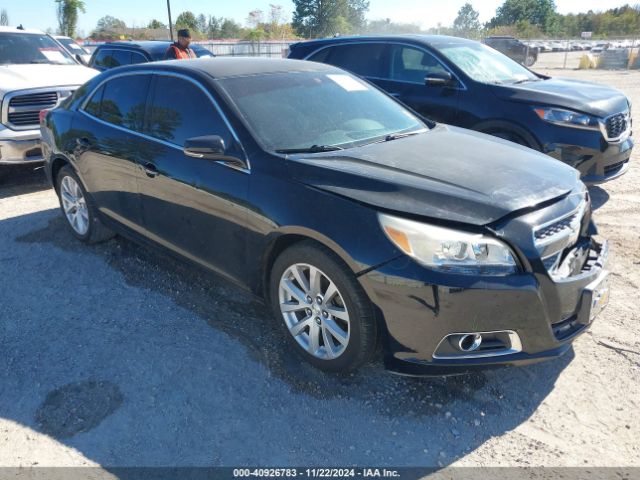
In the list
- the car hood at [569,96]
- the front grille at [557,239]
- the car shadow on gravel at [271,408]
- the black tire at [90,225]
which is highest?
the car hood at [569,96]

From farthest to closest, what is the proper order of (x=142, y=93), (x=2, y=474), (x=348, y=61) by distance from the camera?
(x=348, y=61) → (x=142, y=93) → (x=2, y=474)

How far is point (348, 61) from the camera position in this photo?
698 centimetres

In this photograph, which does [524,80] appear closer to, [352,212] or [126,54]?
[352,212]

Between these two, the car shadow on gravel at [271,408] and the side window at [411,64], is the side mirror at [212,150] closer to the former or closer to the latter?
the car shadow on gravel at [271,408]

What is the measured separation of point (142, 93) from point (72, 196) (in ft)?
5.10

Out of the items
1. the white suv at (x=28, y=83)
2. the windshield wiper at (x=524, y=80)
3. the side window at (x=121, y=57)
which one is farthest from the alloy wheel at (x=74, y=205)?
the side window at (x=121, y=57)

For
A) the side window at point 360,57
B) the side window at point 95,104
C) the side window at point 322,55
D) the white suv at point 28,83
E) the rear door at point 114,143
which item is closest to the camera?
the rear door at point 114,143

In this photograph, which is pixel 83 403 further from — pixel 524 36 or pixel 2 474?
pixel 524 36

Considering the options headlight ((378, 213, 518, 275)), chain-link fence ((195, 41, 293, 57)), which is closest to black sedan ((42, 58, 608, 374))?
headlight ((378, 213, 518, 275))

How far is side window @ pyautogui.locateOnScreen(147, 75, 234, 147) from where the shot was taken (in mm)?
3377

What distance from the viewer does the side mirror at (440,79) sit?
5949mm

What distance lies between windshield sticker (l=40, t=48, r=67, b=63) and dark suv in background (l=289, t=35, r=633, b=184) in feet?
13.8

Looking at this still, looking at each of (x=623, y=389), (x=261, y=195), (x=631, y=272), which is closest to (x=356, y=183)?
(x=261, y=195)

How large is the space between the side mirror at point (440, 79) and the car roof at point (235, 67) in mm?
2135
